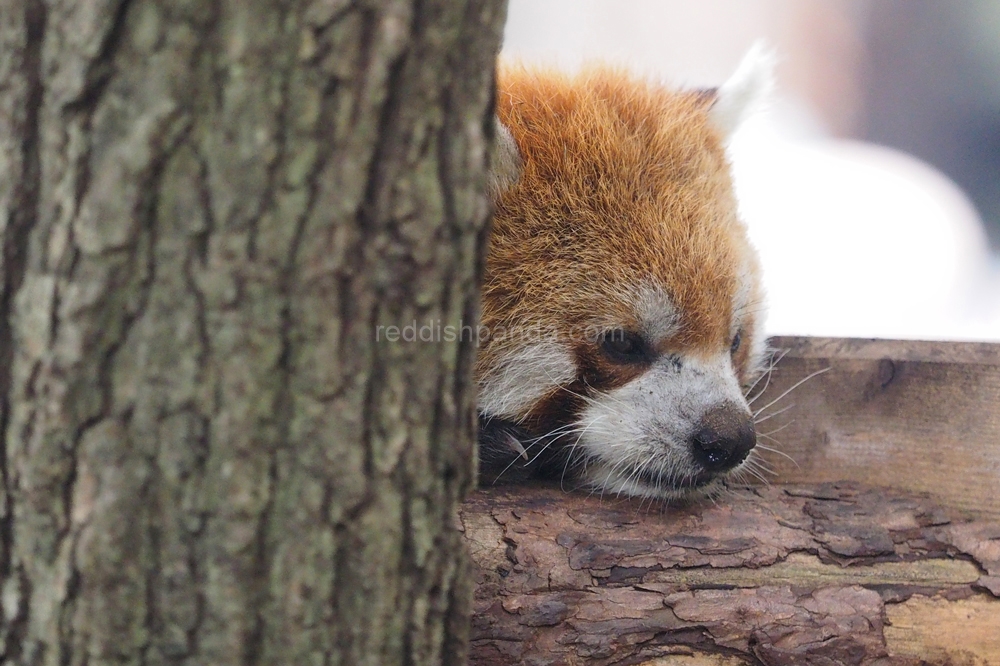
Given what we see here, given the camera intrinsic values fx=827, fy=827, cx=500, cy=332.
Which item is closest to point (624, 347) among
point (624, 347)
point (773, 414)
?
point (624, 347)

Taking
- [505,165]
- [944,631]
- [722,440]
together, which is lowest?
[944,631]

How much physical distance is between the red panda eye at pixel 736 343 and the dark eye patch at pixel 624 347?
253 millimetres

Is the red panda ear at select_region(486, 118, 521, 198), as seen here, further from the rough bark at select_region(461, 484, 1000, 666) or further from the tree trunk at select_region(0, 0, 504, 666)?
the tree trunk at select_region(0, 0, 504, 666)

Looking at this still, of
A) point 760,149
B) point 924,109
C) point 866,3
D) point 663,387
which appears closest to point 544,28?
point 760,149

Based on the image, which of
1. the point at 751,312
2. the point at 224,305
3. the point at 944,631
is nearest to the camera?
the point at 224,305

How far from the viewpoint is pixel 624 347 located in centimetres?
164

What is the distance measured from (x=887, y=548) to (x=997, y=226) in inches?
90.4

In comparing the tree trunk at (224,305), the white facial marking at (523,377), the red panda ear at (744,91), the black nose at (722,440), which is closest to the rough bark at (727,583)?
the black nose at (722,440)

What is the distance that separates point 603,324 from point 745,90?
34.0 inches

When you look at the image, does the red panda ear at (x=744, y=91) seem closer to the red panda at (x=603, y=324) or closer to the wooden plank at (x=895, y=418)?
the red panda at (x=603, y=324)

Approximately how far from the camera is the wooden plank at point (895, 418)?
1.60 m

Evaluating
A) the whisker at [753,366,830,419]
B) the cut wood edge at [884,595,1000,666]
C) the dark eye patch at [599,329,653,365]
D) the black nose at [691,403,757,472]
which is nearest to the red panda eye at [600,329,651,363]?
the dark eye patch at [599,329,653,365]

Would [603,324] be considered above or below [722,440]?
above

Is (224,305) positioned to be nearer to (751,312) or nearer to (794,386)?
(794,386)
